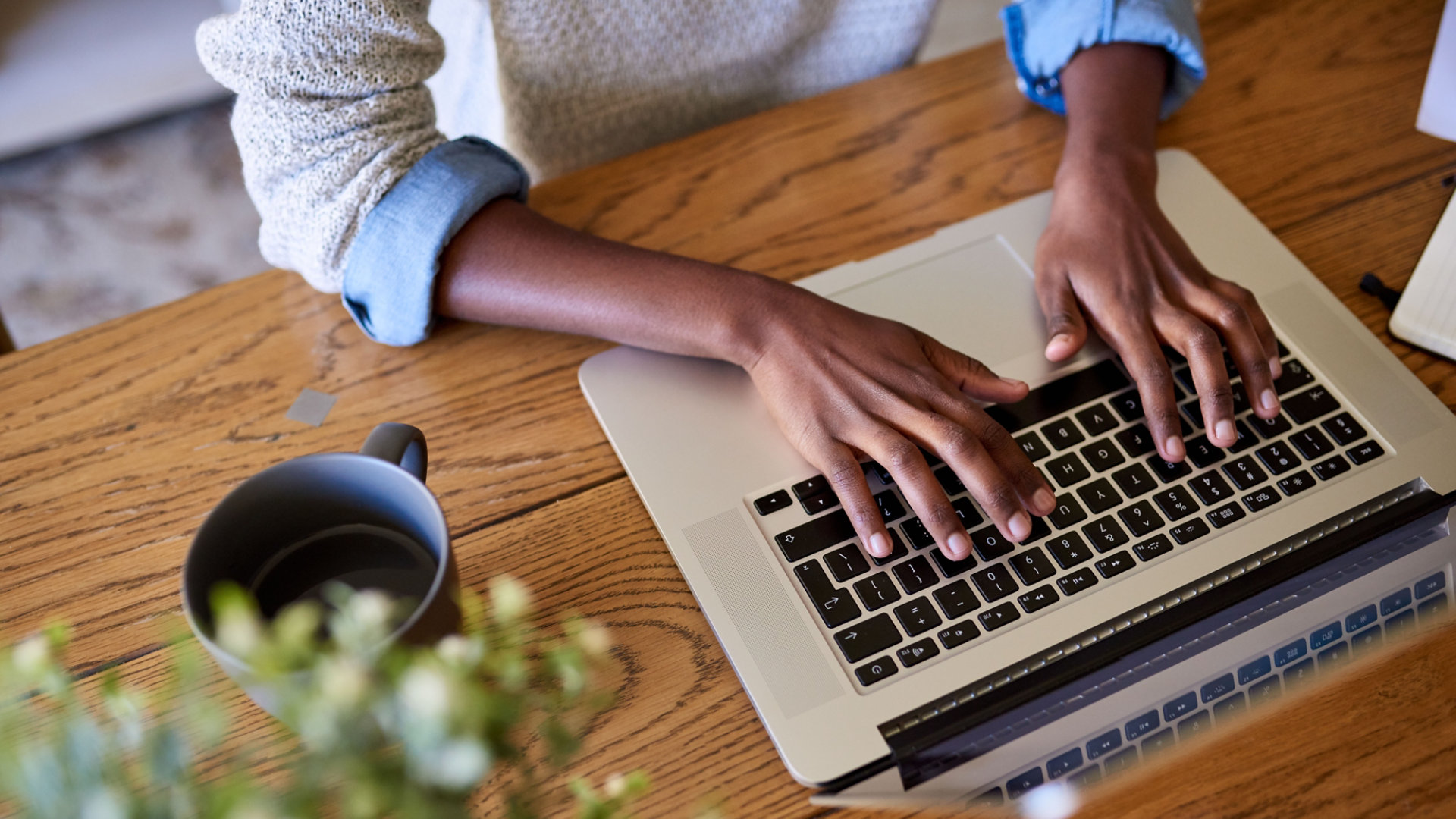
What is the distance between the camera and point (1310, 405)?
59 centimetres

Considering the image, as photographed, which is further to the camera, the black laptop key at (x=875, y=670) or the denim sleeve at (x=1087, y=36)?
the denim sleeve at (x=1087, y=36)

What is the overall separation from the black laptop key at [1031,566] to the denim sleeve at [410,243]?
1.27 ft

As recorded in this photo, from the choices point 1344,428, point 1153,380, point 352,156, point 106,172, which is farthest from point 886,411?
point 106,172

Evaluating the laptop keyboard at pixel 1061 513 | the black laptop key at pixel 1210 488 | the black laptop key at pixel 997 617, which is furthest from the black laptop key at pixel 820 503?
the black laptop key at pixel 1210 488

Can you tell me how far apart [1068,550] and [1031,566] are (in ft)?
0.08

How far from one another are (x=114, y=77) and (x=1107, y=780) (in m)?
2.01

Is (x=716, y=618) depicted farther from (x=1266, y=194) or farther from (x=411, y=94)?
(x=1266, y=194)

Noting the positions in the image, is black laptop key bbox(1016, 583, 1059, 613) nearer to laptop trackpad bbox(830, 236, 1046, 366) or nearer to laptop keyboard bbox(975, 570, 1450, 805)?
laptop keyboard bbox(975, 570, 1450, 805)

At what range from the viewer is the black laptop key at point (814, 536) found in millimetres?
535

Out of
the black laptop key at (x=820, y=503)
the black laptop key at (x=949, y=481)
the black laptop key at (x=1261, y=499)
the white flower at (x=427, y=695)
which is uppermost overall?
the white flower at (x=427, y=695)

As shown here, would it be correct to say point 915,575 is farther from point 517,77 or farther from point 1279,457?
point 517,77

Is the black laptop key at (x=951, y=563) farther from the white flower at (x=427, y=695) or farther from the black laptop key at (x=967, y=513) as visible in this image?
the white flower at (x=427, y=695)

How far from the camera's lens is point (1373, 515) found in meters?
0.55

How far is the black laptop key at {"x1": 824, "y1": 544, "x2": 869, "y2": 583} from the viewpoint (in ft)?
1.72
